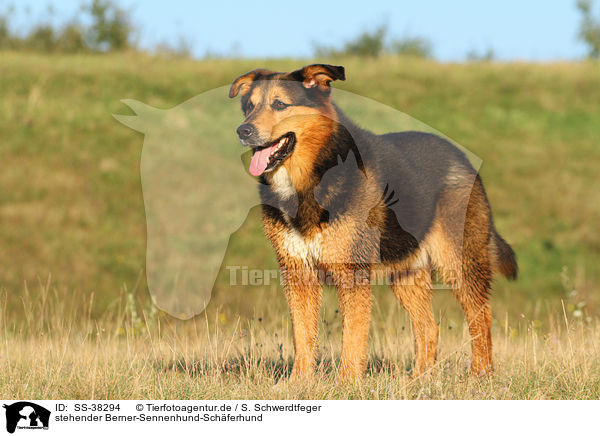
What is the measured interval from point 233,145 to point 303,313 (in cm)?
732

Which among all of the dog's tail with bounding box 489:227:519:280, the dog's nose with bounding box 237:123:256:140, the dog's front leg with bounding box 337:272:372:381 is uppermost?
the dog's nose with bounding box 237:123:256:140

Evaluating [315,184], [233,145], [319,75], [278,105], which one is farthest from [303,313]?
[233,145]

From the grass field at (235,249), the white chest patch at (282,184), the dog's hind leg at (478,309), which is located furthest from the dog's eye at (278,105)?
the dog's hind leg at (478,309)

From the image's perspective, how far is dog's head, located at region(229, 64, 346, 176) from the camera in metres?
4.95

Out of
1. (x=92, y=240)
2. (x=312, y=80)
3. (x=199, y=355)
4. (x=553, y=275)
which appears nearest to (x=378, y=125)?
(x=312, y=80)

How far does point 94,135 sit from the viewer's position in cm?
1744

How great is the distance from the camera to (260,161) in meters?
5.02

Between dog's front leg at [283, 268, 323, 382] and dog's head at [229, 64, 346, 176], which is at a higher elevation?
dog's head at [229, 64, 346, 176]

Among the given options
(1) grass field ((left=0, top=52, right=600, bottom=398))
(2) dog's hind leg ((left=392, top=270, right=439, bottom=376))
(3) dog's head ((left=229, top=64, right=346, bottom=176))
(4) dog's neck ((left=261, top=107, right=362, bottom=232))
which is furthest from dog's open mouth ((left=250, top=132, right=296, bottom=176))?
(2) dog's hind leg ((left=392, top=270, right=439, bottom=376))

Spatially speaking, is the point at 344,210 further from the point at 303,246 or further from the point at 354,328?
the point at 354,328

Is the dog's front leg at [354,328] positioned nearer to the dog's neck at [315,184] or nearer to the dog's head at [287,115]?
the dog's neck at [315,184]
